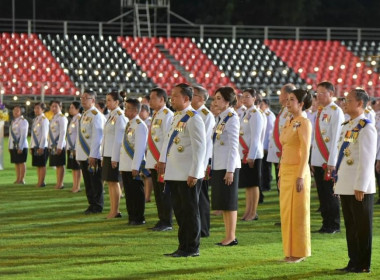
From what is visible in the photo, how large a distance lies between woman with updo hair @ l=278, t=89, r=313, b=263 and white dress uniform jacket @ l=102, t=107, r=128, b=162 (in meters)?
3.93

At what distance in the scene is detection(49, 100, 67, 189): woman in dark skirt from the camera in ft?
58.6

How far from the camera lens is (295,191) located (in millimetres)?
9062

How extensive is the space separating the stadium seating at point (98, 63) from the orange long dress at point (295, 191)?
24.3 metres

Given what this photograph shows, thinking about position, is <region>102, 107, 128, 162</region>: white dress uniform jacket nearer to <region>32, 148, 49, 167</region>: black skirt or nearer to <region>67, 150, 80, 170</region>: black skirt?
<region>67, 150, 80, 170</region>: black skirt

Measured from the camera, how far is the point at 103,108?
1697cm

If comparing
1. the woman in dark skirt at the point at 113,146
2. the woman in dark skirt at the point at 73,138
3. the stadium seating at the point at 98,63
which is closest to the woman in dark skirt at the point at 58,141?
the woman in dark skirt at the point at 73,138

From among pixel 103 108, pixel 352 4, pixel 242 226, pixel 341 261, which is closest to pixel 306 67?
pixel 352 4

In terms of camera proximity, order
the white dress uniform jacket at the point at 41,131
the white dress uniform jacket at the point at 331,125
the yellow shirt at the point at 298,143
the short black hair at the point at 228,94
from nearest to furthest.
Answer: the yellow shirt at the point at 298,143
the short black hair at the point at 228,94
the white dress uniform jacket at the point at 331,125
the white dress uniform jacket at the point at 41,131

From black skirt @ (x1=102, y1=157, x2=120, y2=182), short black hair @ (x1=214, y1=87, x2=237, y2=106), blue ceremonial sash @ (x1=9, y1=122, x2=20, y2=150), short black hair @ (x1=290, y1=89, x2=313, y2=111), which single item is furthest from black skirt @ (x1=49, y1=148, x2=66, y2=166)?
short black hair @ (x1=290, y1=89, x2=313, y2=111)

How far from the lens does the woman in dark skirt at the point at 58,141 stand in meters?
17.9

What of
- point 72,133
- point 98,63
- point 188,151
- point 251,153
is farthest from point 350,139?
point 98,63

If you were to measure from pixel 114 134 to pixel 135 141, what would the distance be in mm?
687

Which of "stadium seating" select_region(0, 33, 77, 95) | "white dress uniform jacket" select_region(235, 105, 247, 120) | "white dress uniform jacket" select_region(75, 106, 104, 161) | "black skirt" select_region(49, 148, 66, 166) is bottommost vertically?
"black skirt" select_region(49, 148, 66, 166)

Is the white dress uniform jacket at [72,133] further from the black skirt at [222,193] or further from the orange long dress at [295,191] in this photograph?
the orange long dress at [295,191]
